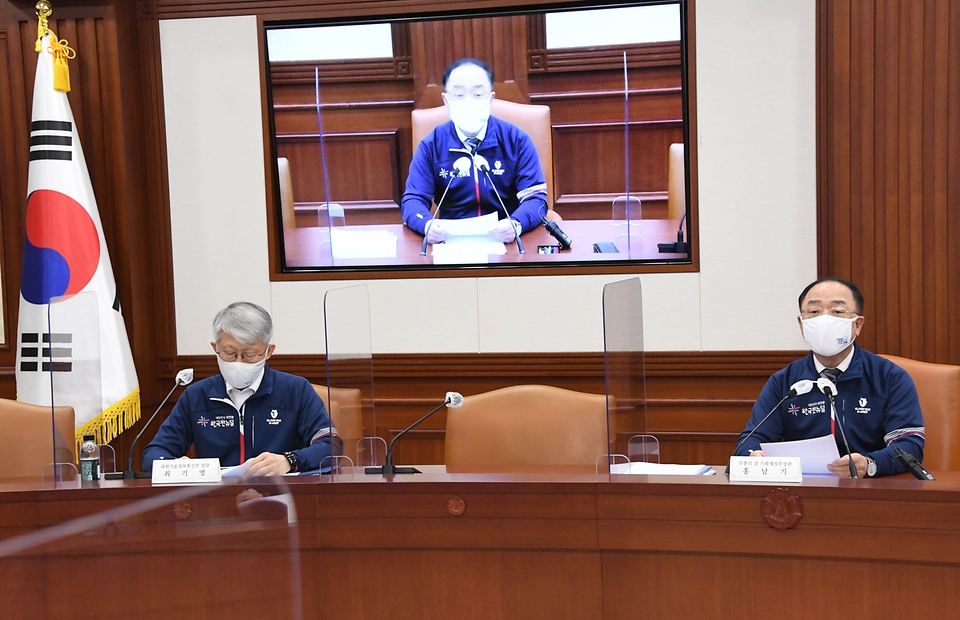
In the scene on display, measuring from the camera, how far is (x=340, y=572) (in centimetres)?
184

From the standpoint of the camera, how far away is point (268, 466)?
2.17 meters

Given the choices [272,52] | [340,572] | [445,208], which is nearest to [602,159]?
[445,208]

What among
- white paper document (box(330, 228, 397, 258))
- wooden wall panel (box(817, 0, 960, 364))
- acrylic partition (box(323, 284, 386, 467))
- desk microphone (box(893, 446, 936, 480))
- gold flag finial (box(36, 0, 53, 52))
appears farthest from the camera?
white paper document (box(330, 228, 397, 258))

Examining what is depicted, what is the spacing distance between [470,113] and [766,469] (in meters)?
2.21

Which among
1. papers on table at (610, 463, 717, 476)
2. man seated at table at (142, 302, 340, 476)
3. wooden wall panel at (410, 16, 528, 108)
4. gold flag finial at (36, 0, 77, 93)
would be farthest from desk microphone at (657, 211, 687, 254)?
gold flag finial at (36, 0, 77, 93)

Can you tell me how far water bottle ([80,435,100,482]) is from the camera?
2084 mm

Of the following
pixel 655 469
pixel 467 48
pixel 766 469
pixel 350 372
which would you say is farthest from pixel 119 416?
pixel 766 469

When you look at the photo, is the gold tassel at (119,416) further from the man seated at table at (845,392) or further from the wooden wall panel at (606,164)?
the man seated at table at (845,392)

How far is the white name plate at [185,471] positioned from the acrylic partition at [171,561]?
7cm

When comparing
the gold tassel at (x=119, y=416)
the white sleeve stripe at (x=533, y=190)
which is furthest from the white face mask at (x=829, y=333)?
the gold tassel at (x=119, y=416)

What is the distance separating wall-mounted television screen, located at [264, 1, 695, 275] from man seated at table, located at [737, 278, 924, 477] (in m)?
1.22

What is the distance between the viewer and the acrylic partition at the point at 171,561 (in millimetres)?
1776

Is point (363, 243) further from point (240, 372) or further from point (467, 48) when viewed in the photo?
point (240, 372)

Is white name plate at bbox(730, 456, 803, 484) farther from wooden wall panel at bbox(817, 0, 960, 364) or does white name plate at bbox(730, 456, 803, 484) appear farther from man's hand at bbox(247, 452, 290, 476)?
wooden wall panel at bbox(817, 0, 960, 364)
